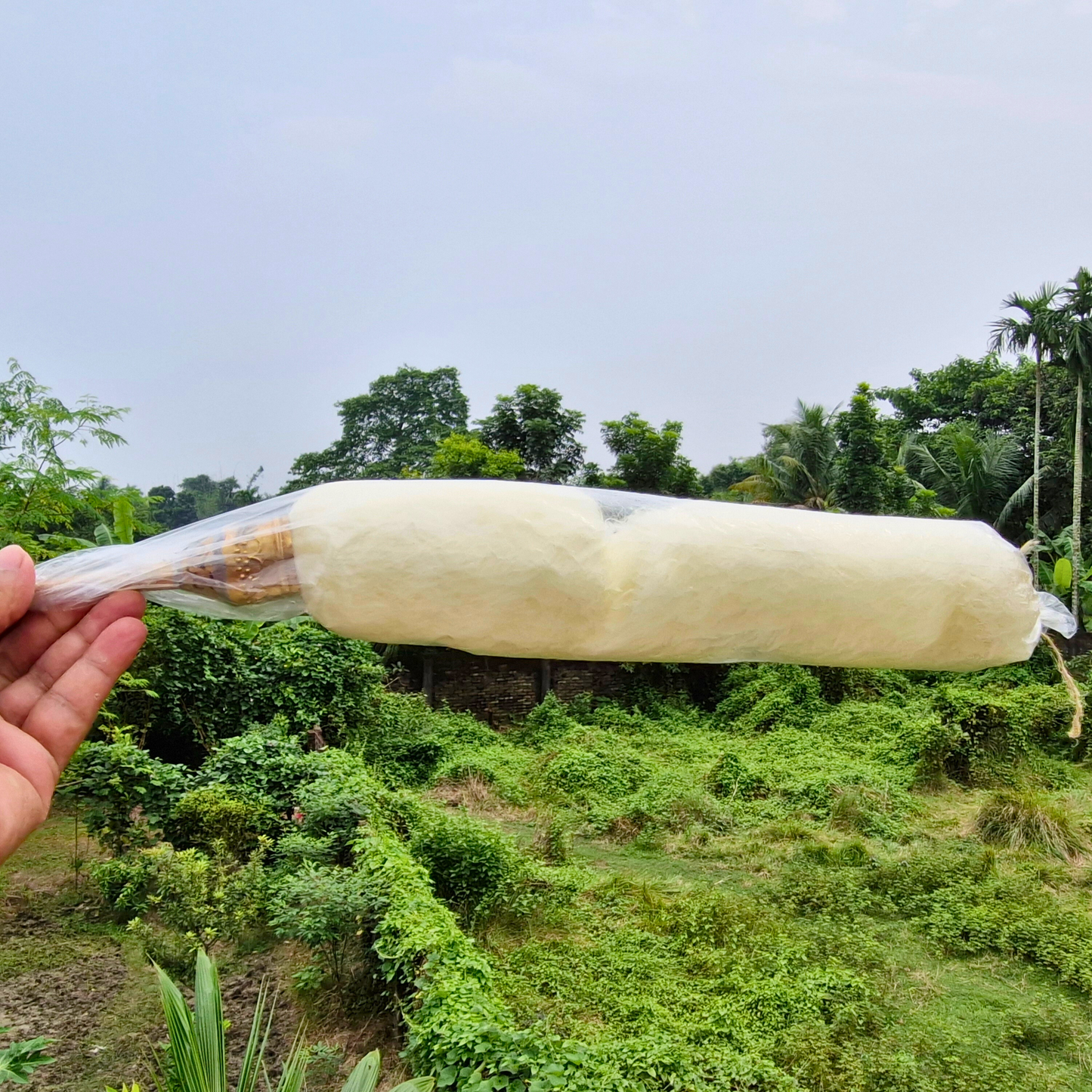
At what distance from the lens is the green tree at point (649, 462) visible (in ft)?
44.3

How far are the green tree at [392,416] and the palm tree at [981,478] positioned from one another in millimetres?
12487

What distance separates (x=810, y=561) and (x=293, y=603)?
0.86 m

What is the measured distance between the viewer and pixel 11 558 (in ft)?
4.18

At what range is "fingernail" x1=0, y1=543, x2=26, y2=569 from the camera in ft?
4.15

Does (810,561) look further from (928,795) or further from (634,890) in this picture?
(928,795)

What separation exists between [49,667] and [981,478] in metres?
15.9

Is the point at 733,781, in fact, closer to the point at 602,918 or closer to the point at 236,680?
the point at 602,918

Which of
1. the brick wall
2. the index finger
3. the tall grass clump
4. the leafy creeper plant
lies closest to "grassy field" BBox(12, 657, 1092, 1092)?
the tall grass clump

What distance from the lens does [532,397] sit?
13938 mm

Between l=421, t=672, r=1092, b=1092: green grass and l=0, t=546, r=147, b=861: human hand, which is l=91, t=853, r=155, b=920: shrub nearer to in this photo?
l=421, t=672, r=1092, b=1092: green grass

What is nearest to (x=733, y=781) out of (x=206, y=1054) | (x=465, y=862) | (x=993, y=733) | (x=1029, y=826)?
(x=1029, y=826)

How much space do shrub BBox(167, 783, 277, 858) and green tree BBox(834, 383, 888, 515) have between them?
9.97 meters

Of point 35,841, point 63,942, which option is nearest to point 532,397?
point 35,841

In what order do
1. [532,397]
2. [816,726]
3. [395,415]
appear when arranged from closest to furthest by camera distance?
[816,726], [532,397], [395,415]
